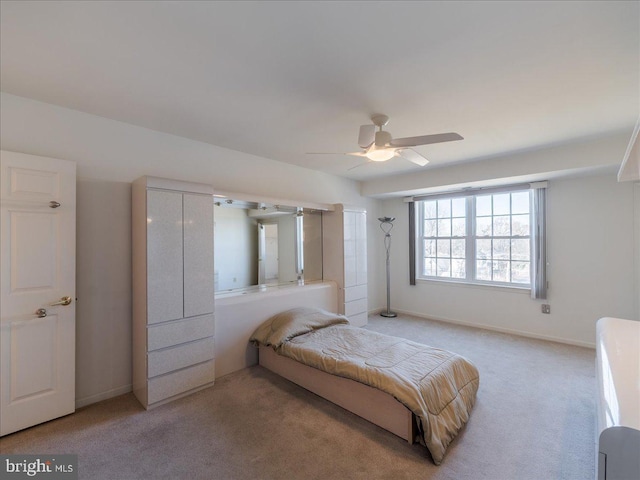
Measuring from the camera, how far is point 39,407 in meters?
2.20

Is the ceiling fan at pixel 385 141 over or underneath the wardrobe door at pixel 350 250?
over

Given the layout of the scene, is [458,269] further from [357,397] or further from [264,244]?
[357,397]

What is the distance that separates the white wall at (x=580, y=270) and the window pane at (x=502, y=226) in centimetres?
55

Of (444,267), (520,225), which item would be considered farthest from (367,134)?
(444,267)

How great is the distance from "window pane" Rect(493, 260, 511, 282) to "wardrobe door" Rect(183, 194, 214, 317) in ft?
14.3

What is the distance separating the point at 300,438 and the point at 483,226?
432 cm

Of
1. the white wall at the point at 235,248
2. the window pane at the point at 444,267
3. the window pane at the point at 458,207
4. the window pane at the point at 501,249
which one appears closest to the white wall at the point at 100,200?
the white wall at the point at 235,248

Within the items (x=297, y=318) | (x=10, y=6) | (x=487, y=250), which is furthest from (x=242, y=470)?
(x=487, y=250)

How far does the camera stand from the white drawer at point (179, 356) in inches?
97.9

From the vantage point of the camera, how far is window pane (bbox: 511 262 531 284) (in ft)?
14.4

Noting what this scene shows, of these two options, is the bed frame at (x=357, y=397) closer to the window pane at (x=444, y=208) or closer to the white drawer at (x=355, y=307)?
the white drawer at (x=355, y=307)

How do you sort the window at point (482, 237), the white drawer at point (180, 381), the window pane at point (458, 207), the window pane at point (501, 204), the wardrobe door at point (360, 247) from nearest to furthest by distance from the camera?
1. the white drawer at point (180, 381)
2. the window at point (482, 237)
3. the window pane at point (501, 204)
4. the wardrobe door at point (360, 247)
5. the window pane at point (458, 207)

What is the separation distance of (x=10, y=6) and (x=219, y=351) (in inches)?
114

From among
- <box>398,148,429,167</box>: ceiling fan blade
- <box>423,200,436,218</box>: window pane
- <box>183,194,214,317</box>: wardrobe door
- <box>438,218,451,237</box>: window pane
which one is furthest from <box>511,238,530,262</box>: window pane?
<box>183,194,214,317</box>: wardrobe door
